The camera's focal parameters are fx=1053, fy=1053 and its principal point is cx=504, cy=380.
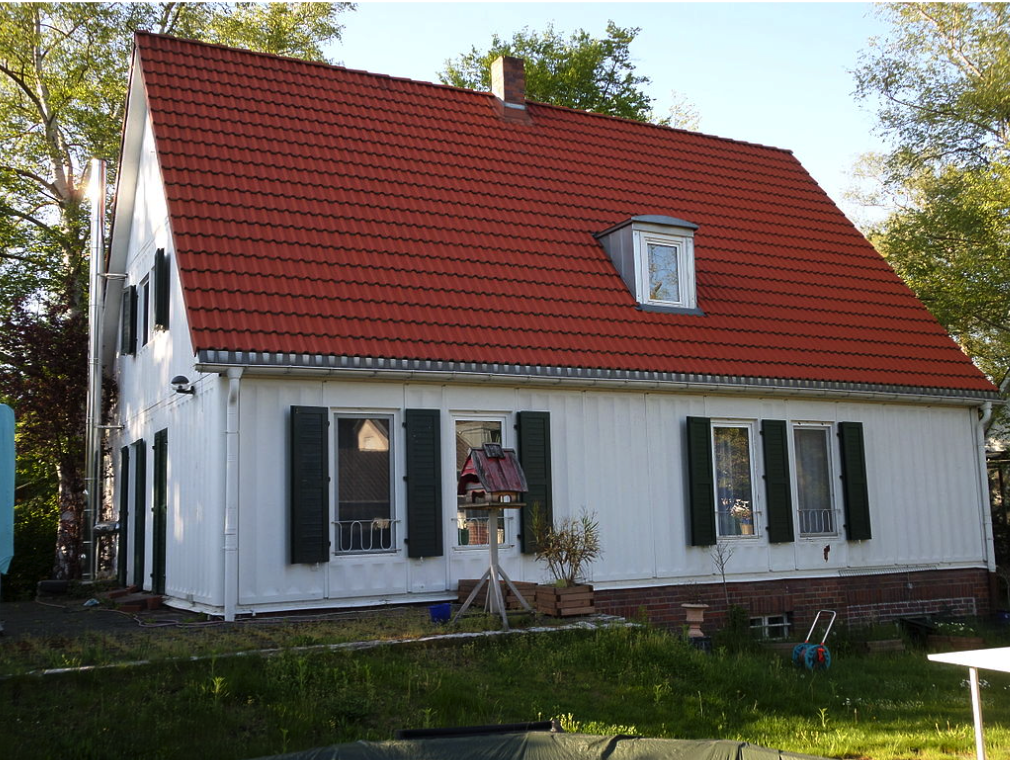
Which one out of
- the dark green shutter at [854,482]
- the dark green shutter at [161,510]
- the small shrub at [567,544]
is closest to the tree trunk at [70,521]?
the dark green shutter at [161,510]

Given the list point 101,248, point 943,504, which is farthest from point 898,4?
point 101,248

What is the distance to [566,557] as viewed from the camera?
12.0 metres

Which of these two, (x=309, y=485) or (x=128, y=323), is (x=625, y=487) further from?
(x=128, y=323)

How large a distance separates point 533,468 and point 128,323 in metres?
7.84

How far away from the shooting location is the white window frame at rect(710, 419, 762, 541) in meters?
14.6

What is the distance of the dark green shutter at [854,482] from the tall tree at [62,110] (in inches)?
574

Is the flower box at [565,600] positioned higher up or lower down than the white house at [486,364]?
lower down

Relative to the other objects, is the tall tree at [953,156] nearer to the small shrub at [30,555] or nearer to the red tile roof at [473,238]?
the red tile roof at [473,238]

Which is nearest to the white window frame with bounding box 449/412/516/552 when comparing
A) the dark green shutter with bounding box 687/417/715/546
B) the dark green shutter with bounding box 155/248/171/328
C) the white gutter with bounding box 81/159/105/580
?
the dark green shutter with bounding box 687/417/715/546

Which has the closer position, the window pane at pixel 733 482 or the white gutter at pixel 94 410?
the window pane at pixel 733 482

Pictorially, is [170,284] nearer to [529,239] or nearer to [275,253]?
[275,253]

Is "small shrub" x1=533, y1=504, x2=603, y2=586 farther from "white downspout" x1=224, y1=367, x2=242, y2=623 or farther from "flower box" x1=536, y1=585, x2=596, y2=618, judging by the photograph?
"white downspout" x1=224, y1=367, x2=242, y2=623

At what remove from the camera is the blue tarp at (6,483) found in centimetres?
1077

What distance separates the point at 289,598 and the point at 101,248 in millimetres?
9466
